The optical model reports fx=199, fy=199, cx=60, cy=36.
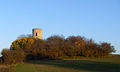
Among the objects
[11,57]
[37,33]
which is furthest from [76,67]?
[37,33]

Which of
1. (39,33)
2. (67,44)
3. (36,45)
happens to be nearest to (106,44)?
(67,44)

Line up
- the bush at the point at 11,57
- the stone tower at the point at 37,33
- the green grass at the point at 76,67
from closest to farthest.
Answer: the green grass at the point at 76,67 → the bush at the point at 11,57 → the stone tower at the point at 37,33

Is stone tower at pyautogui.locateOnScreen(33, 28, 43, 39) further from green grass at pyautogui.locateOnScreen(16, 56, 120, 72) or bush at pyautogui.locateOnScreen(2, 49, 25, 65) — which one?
green grass at pyautogui.locateOnScreen(16, 56, 120, 72)

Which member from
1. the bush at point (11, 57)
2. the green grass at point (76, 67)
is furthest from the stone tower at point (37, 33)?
the green grass at point (76, 67)

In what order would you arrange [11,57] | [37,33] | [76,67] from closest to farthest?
1. [76,67]
2. [11,57]
3. [37,33]

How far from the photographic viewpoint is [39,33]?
3393 inches

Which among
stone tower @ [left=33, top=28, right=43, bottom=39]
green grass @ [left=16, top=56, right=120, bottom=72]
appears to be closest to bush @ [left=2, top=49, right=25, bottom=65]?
green grass @ [left=16, top=56, right=120, bottom=72]

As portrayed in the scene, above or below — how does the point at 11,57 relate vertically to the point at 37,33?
below

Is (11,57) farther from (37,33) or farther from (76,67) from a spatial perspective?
(37,33)

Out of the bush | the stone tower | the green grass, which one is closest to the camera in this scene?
the green grass

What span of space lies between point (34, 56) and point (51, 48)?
16.3 feet

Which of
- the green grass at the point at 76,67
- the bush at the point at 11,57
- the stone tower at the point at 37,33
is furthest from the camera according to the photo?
the stone tower at the point at 37,33

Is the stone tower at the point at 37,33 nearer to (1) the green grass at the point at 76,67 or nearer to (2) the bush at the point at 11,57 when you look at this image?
(2) the bush at the point at 11,57

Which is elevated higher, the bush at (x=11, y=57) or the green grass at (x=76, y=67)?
the bush at (x=11, y=57)
